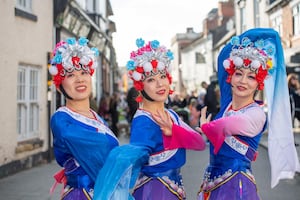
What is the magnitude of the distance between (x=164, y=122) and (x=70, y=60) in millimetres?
927

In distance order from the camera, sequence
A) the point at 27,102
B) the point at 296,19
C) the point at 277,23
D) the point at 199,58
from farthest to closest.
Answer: the point at 199,58 → the point at 277,23 → the point at 296,19 → the point at 27,102

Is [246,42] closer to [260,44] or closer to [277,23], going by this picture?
[260,44]

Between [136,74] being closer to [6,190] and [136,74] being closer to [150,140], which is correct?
[150,140]

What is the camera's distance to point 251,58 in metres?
3.83

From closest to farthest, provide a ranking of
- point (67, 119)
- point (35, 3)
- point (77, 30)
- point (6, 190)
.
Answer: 1. point (67, 119)
2. point (6, 190)
3. point (35, 3)
4. point (77, 30)

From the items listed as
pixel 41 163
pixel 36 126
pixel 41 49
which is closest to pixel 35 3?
pixel 41 49

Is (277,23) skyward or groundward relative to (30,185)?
skyward

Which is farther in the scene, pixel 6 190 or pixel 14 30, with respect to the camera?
pixel 14 30

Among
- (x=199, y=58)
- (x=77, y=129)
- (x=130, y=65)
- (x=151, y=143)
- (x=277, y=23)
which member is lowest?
(x=151, y=143)

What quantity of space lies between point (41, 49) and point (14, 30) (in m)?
1.22

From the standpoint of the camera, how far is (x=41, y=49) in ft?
32.9

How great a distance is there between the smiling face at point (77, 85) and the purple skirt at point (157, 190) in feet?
2.87

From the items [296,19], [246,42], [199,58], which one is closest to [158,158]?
[246,42]

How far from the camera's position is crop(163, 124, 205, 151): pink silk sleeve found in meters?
3.61
